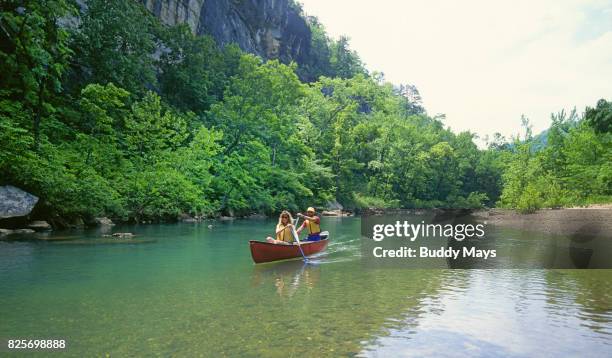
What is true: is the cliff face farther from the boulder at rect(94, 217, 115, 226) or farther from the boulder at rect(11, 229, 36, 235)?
the boulder at rect(11, 229, 36, 235)

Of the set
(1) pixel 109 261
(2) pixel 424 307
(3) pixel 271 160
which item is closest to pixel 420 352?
(2) pixel 424 307

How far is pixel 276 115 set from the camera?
47031 millimetres

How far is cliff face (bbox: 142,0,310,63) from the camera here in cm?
4944

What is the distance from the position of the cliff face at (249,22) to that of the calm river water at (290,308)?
39698 mm

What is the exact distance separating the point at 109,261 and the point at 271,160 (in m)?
33.4

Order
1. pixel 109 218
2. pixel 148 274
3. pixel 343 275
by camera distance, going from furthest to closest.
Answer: pixel 109 218, pixel 343 275, pixel 148 274

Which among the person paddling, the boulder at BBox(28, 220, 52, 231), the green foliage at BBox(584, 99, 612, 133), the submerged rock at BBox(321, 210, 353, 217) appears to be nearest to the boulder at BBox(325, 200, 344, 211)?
the submerged rock at BBox(321, 210, 353, 217)

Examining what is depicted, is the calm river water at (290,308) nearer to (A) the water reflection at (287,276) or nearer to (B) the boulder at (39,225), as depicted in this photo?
(A) the water reflection at (287,276)

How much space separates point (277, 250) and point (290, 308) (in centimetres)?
611

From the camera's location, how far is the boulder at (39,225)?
22.1 m

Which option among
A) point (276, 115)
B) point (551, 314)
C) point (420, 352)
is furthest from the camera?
point (276, 115)

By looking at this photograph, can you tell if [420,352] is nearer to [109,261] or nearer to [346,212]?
[109,261]

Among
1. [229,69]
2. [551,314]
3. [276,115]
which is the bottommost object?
[551,314]

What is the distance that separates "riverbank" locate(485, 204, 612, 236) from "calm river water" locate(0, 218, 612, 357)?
1352 centimetres
